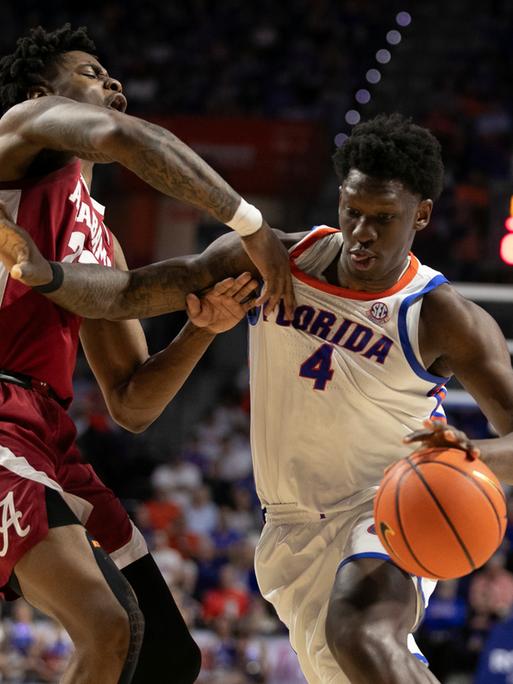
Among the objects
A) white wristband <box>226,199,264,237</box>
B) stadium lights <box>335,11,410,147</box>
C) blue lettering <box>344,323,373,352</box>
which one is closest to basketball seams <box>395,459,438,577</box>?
blue lettering <box>344,323,373,352</box>

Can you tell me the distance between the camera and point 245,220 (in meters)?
3.90

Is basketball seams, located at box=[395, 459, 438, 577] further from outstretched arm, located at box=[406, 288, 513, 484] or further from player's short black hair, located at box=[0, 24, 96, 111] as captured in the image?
player's short black hair, located at box=[0, 24, 96, 111]

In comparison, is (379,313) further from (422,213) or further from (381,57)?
(381,57)

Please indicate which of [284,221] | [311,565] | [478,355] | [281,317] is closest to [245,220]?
A: [281,317]

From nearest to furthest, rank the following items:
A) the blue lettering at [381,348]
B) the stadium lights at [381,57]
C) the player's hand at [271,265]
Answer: the player's hand at [271,265], the blue lettering at [381,348], the stadium lights at [381,57]

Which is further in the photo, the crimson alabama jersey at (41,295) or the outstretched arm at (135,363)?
the outstretched arm at (135,363)

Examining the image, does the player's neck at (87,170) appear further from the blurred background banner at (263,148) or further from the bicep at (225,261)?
the blurred background banner at (263,148)

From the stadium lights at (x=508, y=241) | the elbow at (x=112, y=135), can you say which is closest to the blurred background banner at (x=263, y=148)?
the stadium lights at (x=508, y=241)

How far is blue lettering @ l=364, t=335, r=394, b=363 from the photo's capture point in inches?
163

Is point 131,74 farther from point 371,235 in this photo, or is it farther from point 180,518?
point 371,235

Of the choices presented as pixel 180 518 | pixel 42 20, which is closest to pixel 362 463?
pixel 180 518

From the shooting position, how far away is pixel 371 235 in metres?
3.98

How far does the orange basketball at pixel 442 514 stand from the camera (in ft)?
11.3

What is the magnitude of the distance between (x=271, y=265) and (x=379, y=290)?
1.43 ft
